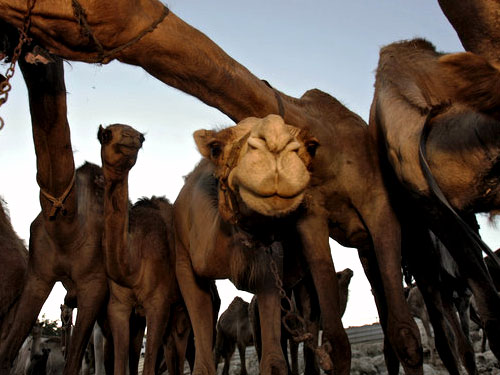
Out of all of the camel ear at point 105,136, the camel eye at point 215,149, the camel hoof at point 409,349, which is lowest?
the camel hoof at point 409,349

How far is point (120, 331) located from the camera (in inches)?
251

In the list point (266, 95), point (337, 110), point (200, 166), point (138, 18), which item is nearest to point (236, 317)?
point (200, 166)

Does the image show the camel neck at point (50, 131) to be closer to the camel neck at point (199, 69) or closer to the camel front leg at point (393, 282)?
the camel neck at point (199, 69)

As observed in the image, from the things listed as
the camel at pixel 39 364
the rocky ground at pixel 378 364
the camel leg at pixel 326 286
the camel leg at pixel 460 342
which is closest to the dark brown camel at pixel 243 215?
the camel leg at pixel 326 286

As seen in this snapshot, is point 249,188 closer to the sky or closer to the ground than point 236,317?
closer to the ground

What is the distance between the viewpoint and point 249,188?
10.4ft

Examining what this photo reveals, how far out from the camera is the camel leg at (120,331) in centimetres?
619

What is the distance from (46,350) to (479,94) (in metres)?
8.48

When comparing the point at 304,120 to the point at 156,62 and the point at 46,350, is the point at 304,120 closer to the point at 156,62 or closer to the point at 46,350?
the point at 156,62

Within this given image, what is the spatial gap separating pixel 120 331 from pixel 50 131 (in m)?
2.23

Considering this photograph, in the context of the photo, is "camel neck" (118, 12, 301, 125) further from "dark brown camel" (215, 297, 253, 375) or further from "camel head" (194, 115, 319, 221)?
"dark brown camel" (215, 297, 253, 375)

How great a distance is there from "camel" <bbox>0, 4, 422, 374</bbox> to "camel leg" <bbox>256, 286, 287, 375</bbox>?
0.39 metres

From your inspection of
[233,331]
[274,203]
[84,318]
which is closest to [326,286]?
[274,203]

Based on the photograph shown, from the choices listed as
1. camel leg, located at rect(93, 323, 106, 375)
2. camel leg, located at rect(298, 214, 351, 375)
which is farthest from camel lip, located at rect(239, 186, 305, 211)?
camel leg, located at rect(93, 323, 106, 375)
